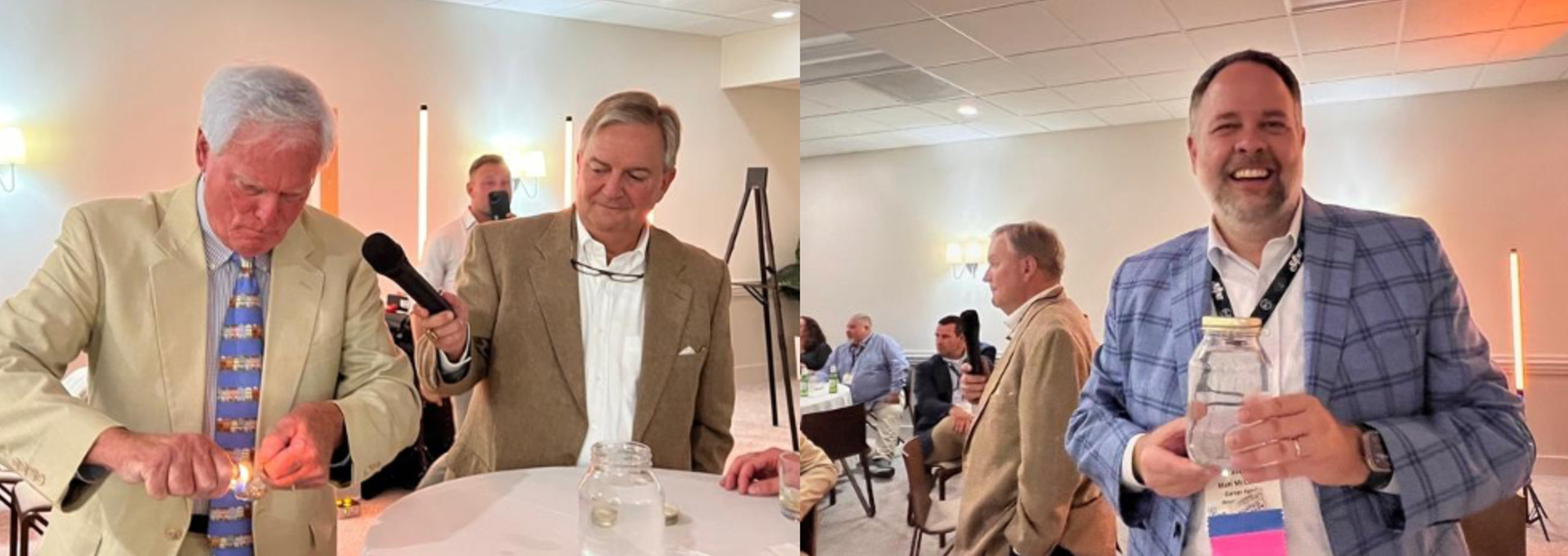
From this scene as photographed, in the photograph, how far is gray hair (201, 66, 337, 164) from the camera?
1.33 m

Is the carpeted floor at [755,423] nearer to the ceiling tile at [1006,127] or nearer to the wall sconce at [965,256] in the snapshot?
the wall sconce at [965,256]

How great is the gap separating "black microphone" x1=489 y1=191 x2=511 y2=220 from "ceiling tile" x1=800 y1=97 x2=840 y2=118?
1.19 meters

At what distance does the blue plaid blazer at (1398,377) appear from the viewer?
890 millimetres

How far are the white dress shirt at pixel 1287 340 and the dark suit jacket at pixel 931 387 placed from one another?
229 millimetres

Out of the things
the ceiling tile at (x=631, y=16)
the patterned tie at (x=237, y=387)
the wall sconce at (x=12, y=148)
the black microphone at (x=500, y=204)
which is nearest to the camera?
the patterned tie at (x=237, y=387)

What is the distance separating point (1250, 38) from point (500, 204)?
1.73 m

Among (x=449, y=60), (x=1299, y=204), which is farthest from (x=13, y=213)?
(x=1299, y=204)

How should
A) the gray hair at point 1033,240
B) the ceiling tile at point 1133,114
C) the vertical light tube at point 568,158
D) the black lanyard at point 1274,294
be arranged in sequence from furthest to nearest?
the vertical light tube at point 568,158
the gray hair at point 1033,240
the ceiling tile at point 1133,114
the black lanyard at point 1274,294

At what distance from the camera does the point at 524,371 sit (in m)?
1.61

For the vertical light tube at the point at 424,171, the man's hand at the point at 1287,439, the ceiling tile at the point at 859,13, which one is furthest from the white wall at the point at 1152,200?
the vertical light tube at the point at 424,171

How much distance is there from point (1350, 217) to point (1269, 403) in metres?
0.25

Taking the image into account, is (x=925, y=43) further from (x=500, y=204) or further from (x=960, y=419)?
(x=500, y=204)

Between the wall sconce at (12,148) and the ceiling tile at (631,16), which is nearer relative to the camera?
the ceiling tile at (631,16)

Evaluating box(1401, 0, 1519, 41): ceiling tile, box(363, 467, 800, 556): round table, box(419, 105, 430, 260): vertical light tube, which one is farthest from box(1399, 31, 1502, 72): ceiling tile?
box(419, 105, 430, 260): vertical light tube
